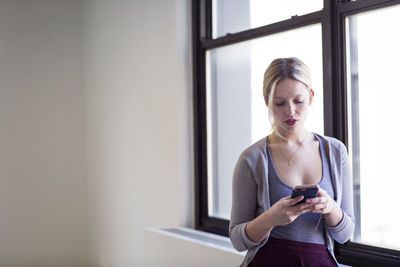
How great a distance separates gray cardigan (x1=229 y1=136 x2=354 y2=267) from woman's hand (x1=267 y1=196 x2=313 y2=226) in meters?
0.08

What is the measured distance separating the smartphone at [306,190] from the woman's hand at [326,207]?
20mm

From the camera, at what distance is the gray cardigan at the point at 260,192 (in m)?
1.75

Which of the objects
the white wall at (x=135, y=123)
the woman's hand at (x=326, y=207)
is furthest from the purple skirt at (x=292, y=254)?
the white wall at (x=135, y=123)

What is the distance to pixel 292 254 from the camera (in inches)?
68.2

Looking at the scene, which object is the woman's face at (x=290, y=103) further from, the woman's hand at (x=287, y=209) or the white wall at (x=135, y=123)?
the white wall at (x=135, y=123)

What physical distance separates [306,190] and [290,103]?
0.32m

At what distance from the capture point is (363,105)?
95.3 inches

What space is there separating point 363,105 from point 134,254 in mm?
2307

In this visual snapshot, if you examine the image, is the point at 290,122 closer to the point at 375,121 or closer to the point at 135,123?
the point at 375,121

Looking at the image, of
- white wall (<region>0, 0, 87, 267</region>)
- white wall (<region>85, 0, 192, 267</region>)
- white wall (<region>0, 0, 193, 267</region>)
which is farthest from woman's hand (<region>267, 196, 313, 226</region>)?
white wall (<region>0, 0, 87, 267</region>)

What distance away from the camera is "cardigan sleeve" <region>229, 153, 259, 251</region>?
1.80 m

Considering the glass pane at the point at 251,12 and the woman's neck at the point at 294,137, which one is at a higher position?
the glass pane at the point at 251,12

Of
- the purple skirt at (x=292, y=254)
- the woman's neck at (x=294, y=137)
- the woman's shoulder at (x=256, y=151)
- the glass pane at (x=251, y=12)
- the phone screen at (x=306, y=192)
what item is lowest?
the purple skirt at (x=292, y=254)

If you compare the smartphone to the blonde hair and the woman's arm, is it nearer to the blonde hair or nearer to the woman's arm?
the woman's arm
